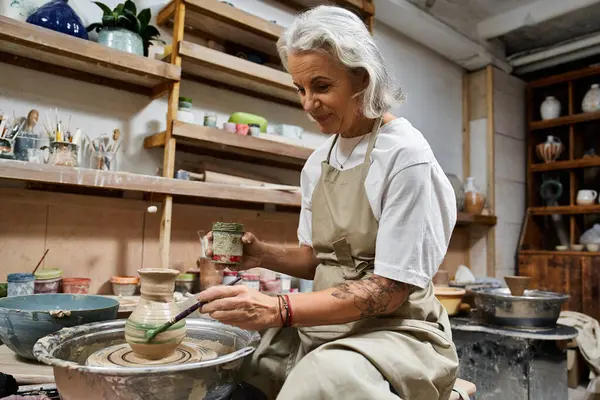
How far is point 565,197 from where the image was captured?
205 inches

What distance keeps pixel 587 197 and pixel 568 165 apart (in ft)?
1.26

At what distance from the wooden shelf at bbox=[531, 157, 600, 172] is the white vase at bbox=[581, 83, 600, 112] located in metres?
0.55

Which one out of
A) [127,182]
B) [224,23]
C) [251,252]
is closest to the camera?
[251,252]

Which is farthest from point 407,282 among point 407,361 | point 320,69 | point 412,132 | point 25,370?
point 25,370

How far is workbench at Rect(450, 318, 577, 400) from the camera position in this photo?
2.39 metres

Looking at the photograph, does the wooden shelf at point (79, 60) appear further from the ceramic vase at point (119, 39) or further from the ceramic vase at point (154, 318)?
the ceramic vase at point (154, 318)

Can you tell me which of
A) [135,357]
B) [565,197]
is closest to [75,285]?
[135,357]

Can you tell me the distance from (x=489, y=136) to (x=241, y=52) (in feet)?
10.3

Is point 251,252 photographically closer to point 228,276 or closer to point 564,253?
point 228,276

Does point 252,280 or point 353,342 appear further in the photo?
point 252,280

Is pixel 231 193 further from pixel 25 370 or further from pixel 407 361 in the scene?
pixel 407 361

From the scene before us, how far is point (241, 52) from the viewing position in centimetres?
315

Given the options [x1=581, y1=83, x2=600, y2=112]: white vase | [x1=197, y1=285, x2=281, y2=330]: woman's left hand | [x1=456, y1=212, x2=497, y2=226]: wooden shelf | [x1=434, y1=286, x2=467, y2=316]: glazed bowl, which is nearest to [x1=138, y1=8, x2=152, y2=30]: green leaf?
[x1=197, y1=285, x2=281, y2=330]: woman's left hand

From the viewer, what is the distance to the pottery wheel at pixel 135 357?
1165 mm
